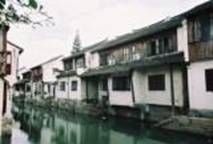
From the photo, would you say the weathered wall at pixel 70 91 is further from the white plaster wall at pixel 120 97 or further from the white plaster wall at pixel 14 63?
the white plaster wall at pixel 14 63

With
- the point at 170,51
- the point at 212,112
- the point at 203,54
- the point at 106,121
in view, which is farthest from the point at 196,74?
the point at 106,121

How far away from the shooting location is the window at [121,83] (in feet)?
92.1

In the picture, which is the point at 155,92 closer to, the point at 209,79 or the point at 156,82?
the point at 156,82

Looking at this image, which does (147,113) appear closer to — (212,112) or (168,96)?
(168,96)

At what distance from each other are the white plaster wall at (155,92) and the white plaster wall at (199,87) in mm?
1805

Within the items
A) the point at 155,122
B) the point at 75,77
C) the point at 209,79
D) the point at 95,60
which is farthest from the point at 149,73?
the point at 75,77

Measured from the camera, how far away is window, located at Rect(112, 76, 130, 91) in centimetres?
2806

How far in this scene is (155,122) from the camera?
23.6 meters

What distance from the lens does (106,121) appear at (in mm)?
27172

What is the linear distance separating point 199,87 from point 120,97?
34.5 ft

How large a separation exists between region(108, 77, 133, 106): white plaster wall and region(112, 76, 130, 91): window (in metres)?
0.35

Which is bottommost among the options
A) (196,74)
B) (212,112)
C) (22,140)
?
(22,140)

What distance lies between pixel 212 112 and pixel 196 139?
85.8 inches

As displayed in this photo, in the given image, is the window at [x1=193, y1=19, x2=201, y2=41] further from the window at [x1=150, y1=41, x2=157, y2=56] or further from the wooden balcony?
the window at [x1=150, y1=41, x2=157, y2=56]
